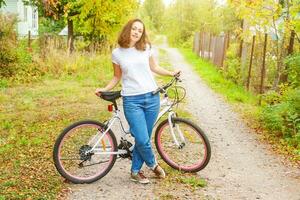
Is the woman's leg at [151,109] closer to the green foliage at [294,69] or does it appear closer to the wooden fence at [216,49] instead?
the green foliage at [294,69]

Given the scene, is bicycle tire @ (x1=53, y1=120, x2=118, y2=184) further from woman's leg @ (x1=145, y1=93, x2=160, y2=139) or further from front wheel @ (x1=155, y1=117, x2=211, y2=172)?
front wheel @ (x1=155, y1=117, x2=211, y2=172)

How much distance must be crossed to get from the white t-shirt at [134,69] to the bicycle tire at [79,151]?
0.61 m

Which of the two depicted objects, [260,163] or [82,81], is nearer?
[260,163]

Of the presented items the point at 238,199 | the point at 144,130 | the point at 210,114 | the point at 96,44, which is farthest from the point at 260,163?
the point at 96,44

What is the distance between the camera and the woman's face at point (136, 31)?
5.46m

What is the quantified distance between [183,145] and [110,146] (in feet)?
3.08

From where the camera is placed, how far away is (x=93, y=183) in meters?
5.85

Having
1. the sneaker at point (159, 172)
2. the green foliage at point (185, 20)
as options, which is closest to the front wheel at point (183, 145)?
the sneaker at point (159, 172)

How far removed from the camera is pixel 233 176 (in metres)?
6.35

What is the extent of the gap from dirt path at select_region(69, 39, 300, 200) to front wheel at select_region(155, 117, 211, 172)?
24 cm

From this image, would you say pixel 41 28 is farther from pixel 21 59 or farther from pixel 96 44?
pixel 21 59

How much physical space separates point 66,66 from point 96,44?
5.76 m

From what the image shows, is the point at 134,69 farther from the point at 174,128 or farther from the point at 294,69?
the point at 294,69

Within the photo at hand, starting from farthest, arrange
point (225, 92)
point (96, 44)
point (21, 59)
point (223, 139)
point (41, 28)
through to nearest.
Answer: point (41, 28), point (96, 44), point (21, 59), point (225, 92), point (223, 139)
